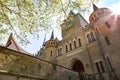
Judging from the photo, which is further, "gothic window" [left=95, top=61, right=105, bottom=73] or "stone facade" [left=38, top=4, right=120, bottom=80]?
"gothic window" [left=95, top=61, right=105, bottom=73]

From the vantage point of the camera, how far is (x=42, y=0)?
780 cm

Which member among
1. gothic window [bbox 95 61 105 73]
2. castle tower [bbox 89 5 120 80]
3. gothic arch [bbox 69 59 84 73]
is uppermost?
castle tower [bbox 89 5 120 80]

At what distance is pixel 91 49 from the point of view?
57.4ft

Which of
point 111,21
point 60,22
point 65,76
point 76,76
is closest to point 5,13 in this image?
point 60,22

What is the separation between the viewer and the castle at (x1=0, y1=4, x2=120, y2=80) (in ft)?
45.5

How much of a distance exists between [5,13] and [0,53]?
8.50ft

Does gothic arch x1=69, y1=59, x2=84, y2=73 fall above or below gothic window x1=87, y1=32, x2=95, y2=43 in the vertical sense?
below

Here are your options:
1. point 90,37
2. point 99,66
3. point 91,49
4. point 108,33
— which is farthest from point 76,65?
point 108,33

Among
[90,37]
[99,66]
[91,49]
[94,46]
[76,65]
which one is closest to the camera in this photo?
[99,66]

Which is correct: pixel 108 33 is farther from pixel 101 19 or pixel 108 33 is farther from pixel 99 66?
pixel 99 66

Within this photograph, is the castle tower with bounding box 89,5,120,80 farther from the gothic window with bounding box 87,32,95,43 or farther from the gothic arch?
the gothic arch

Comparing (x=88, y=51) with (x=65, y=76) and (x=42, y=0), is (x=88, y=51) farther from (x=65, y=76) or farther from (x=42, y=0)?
(x=42, y=0)

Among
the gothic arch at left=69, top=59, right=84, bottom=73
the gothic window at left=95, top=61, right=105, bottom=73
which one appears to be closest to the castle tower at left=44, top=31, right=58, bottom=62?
the gothic arch at left=69, top=59, right=84, bottom=73

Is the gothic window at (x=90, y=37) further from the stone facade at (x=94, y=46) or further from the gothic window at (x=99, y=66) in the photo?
the gothic window at (x=99, y=66)
